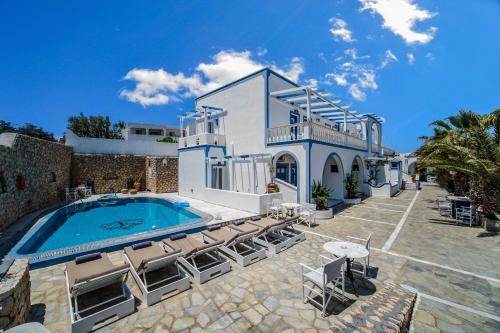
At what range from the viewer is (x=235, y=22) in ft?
48.1

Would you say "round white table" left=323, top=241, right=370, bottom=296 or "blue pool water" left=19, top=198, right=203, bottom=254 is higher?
"round white table" left=323, top=241, right=370, bottom=296

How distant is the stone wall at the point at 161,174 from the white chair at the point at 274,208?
14651mm

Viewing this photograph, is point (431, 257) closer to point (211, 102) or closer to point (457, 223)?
point (457, 223)

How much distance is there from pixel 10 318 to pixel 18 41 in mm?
17708

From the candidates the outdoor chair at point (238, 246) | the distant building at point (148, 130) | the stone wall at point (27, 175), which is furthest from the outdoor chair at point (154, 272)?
the distant building at point (148, 130)

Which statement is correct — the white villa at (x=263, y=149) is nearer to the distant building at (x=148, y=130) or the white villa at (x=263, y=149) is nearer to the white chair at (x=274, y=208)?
the white chair at (x=274, y=208)

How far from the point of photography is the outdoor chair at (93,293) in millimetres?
3893

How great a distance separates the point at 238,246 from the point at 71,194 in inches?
742

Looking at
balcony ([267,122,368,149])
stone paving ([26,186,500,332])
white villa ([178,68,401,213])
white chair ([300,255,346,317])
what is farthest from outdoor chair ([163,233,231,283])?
balcony ([267,122,368,149])

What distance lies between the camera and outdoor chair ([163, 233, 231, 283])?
18.0 ft

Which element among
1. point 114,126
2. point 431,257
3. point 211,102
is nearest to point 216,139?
point 211,102

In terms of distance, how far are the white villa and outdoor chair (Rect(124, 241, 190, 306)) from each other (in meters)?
6.86

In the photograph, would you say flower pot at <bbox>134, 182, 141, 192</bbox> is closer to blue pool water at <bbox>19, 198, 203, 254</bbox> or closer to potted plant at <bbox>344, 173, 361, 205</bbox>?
blue pool water at <bbox>19, 198, 203, 254</bbox>

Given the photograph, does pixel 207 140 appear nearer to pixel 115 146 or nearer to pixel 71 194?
pixel 71 194
